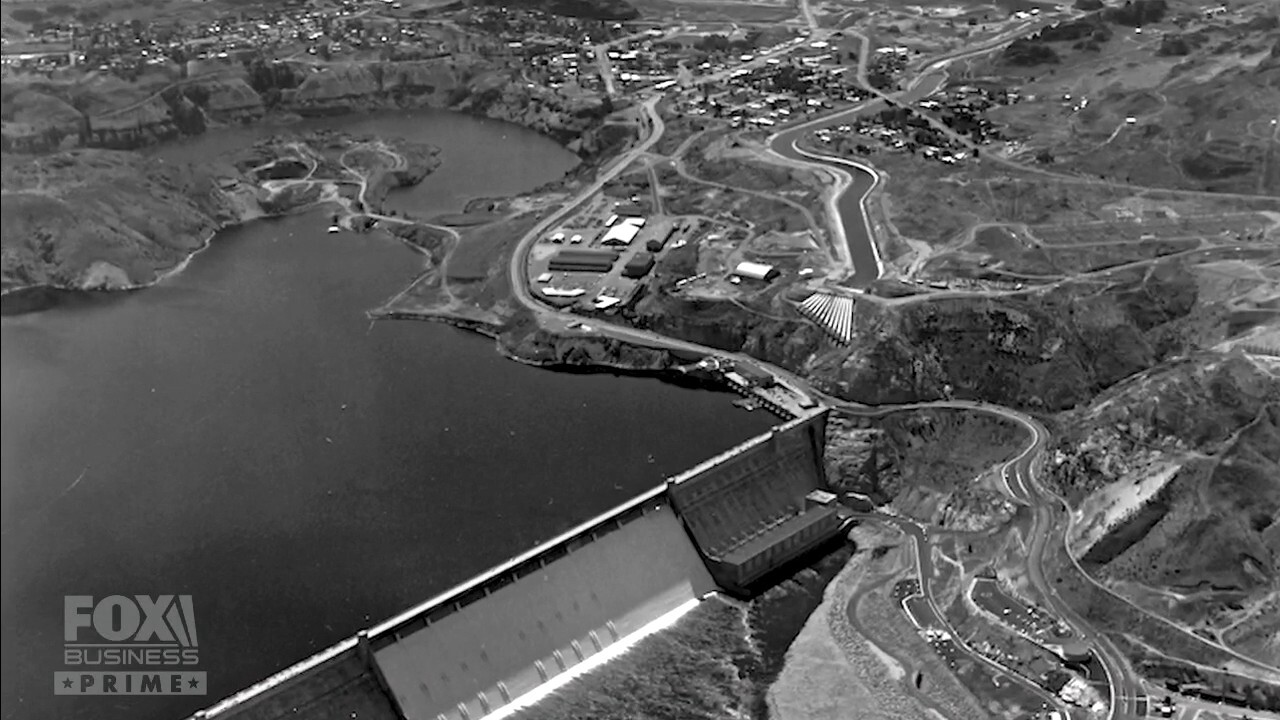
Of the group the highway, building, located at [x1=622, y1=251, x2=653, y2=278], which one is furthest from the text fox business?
building, located at [x1=622, y1=251, x2=653, y2=278]

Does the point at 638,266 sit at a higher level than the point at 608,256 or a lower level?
higher

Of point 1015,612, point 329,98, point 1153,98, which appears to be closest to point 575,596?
point 1015,612

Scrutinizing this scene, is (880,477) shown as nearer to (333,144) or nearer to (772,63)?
(333,144)

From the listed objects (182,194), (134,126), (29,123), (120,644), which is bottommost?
(182,194)

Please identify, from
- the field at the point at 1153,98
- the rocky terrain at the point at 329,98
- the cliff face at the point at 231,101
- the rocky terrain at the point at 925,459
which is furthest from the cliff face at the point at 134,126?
the field at the point at 1153,98

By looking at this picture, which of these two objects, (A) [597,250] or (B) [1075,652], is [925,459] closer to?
(B) [1075,652]

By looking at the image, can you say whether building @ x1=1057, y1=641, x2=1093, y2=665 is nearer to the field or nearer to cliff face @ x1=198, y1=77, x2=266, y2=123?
the field
